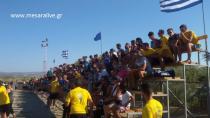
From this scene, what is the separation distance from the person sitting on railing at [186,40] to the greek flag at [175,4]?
A: 242 cm

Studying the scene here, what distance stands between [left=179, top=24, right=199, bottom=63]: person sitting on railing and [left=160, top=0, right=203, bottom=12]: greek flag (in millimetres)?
2418

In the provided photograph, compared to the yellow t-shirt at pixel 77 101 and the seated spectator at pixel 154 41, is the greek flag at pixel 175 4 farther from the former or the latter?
the yellow t-shirt at pixel 77 101

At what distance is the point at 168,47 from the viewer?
44.2 feet

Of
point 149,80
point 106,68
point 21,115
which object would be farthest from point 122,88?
point 21,115

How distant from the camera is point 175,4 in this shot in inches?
632

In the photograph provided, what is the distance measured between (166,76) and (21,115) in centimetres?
841

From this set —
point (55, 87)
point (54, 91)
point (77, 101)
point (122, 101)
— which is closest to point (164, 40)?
point (122, 101)

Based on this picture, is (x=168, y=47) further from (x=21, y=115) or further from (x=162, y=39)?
(x=21, y=115)

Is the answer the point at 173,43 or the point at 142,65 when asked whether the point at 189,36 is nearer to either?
the point at 173,43

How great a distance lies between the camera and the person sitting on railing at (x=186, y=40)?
13359 mm

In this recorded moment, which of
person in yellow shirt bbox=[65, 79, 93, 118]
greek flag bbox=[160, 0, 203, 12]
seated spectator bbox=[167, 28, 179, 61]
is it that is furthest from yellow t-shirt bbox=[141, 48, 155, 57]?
person in yellow shirt bbox=[65, 79, 93, 118]

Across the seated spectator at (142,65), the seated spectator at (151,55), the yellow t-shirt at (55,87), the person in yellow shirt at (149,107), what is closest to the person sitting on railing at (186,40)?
the seated spectator at (151,55)

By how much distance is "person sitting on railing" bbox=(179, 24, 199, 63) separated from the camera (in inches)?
526

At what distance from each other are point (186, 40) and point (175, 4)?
121 inches
